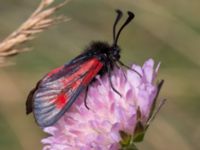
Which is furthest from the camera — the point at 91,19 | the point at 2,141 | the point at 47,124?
the point at 91,19

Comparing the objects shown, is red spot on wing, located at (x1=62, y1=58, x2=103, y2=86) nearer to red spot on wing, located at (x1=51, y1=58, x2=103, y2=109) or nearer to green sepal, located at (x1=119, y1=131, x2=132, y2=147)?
red spot on wing, located at (x1=51, y1=58, x2=103, y2=109)

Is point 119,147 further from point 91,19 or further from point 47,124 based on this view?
point 91,19

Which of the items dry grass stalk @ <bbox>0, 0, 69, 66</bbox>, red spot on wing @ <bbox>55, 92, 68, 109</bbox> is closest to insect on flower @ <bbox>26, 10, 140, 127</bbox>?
red spot on wing @ <bbox>55, 92, 68, 109</bbox>

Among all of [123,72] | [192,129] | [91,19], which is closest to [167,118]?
[192,129]

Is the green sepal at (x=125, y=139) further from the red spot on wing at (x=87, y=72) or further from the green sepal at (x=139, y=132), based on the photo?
the red spot on wing at (x=87, y=72)

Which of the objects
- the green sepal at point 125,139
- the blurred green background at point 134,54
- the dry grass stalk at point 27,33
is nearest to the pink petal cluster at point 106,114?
the green sepal at point 125,139

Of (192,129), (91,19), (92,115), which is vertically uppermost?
(91,19)
